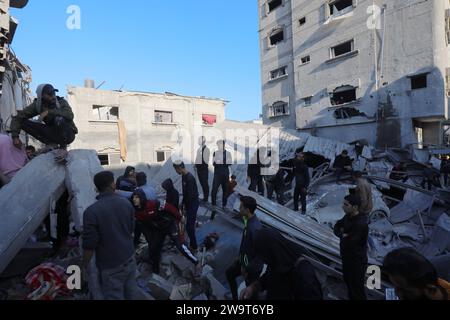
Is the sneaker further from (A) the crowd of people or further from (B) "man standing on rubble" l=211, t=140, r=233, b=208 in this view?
(B) "man standing on rubble" l=211, t=140, r=233, b=208

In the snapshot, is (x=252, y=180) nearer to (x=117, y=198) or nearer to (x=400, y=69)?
(x=117, y=198)

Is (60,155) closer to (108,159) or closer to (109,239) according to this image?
(109,239)

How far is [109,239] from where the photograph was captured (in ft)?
7.93

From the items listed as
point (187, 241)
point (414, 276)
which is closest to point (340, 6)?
point (187, 241)

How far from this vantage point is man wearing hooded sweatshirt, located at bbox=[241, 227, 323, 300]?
7.58 ft

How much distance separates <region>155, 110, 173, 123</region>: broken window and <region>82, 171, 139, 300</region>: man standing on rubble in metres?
15.6

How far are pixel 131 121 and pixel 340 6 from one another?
14.5m

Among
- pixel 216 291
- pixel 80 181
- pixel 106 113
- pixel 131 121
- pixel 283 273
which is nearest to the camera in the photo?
pixel 283 273

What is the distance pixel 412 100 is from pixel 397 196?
5.70m

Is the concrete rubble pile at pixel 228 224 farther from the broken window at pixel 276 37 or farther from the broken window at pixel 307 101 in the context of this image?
the broken window at pixel 276 37

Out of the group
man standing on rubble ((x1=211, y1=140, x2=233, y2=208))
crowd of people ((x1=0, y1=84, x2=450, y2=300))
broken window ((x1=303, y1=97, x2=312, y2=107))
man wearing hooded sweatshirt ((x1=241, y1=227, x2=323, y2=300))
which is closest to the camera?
crowd of people ((x1=0, y1=84, x2=450, y2=300))

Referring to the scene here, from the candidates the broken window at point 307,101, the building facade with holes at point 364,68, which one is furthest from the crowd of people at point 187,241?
the broken window at point 307,101

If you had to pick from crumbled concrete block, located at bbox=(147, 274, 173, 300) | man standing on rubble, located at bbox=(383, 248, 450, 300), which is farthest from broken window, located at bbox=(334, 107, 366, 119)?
man standing on rubble, located at bbox=(383, 248, 450, 300)

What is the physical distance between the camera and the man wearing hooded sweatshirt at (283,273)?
7.58ft
